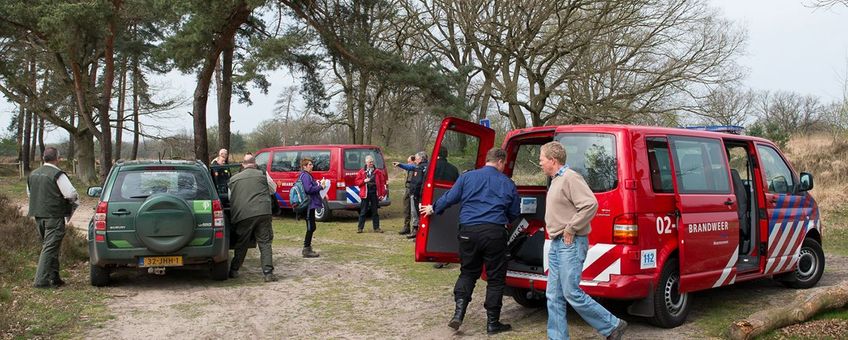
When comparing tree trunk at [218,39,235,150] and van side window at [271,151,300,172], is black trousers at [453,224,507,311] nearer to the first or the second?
van side window at [271,151,300,172]

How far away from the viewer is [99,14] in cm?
1822

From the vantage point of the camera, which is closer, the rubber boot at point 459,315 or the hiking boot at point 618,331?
the hiking boot at point 618,331

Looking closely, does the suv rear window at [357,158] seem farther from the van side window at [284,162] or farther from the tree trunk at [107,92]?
the tree trunk at [107,92]

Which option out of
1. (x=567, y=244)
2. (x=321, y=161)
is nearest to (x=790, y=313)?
(x=567, y=244)

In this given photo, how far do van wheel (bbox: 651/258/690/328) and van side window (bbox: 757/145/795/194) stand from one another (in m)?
1.93

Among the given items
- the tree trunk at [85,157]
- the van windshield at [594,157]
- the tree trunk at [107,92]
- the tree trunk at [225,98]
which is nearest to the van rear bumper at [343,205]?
the tree trunk at [225,98]

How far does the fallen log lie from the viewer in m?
5.52

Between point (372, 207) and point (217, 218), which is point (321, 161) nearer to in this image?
point (372, 207)

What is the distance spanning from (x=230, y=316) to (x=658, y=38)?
2026 centimetres

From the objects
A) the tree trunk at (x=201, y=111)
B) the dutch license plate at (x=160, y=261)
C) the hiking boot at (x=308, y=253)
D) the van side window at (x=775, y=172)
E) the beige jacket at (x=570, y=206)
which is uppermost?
→ the tree trunk at (x=201, y=111)

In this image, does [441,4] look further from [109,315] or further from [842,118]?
[109,315]

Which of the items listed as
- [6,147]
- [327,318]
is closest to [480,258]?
[327,318]

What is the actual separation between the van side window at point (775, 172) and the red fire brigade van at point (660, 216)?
0.06ft

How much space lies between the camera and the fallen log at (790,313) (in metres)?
5.52
